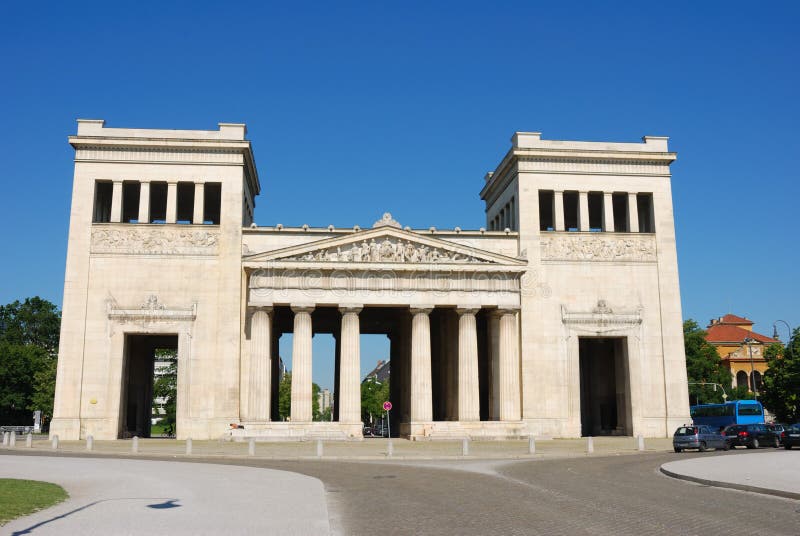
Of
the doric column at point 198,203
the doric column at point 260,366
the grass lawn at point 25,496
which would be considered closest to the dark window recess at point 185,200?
the doric column at point 198,203

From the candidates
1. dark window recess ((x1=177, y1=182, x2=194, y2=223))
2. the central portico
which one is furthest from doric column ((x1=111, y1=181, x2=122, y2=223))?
the central portico

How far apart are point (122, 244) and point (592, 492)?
48.4m

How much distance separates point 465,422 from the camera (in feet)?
192

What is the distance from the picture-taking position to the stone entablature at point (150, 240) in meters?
61.4

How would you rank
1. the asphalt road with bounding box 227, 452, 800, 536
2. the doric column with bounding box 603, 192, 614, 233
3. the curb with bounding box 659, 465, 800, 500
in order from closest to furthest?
the asphalt road with bounding box 227, 452, 800, 536 < the curb with bounding box 659, 465, 800, 500 < the doric column with bounding box 603, 192, 614, 233

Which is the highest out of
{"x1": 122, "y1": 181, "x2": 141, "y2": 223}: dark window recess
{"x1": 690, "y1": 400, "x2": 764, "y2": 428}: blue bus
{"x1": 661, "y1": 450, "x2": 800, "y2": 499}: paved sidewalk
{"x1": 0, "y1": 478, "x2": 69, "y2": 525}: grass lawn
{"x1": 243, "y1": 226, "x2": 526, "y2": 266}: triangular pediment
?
{"x1": 122, "y1": 181, "x2": 141, "y2": 223}: dark window recess

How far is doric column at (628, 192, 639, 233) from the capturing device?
66688 millimetres

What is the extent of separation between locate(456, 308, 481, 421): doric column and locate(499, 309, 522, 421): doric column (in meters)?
2.07

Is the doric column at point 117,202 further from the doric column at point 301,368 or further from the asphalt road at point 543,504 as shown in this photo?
the asphalt road at point 543,504

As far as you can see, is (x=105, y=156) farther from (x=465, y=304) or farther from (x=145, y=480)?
(x=145, y=480)

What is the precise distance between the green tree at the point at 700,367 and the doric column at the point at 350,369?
6962 centimetres

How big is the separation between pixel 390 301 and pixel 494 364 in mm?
10049

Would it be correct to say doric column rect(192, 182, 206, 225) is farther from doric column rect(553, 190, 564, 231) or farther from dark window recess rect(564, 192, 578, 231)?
dark window recess rect(564, 192, 578, 231)

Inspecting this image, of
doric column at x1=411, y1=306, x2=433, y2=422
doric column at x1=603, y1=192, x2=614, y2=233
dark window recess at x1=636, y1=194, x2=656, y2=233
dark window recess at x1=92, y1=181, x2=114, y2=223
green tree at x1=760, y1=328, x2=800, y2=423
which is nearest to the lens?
doric column at x1=411, y1=306, x2=433, y2=422
